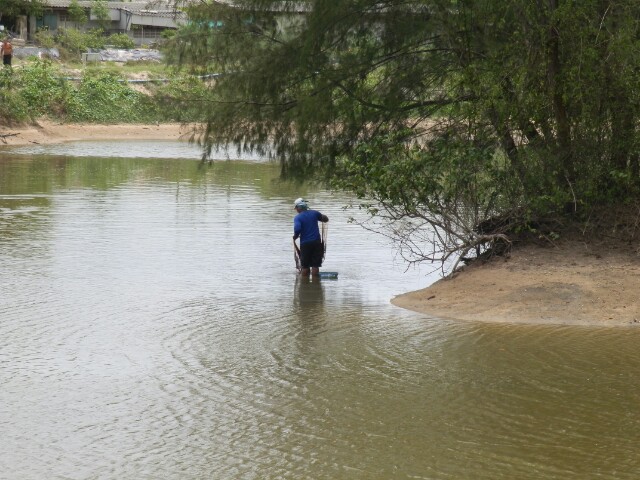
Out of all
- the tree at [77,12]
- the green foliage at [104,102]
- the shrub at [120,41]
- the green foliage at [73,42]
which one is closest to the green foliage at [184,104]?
the green foliage at [104,102]

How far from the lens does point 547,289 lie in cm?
1409

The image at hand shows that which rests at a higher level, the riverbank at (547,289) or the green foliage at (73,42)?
the green foliage at (73,42)

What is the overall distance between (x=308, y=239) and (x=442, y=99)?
9.54 ft

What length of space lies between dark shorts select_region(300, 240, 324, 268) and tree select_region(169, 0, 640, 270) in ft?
4.17

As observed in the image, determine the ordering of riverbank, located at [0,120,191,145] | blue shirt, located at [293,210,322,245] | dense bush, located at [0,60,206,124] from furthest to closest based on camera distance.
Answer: dense bush, located at [0,60,206,124] → riverbank, located at [0,120,191,145] → blue shirt, located at [293,210,322,245]

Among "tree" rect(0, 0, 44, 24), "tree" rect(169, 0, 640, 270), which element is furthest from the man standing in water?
"tree" rect(0, 0, 44, 24)

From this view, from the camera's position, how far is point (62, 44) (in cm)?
6400

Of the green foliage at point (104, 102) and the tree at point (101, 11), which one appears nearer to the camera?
the green foliage at point (104, 102)

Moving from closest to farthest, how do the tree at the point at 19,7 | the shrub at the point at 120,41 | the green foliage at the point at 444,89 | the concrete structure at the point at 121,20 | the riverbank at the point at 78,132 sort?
the green foliage at the point at 444,89 → the riverbank at the point at 78,132 → the tree at the point at 19,7 → the shrub at the point at 120,41 → the concrete structure at the point at 121,20

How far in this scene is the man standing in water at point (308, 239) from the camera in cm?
1708

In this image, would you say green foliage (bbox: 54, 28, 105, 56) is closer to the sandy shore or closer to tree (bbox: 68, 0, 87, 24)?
tree (bbox: 68, 0, 87, 24)

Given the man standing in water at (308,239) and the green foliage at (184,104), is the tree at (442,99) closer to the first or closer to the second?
the green foliage at (184,104)

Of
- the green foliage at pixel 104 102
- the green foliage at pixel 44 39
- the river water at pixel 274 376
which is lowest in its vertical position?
the river water at pixel 274 376

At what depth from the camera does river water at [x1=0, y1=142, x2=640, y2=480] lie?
8.55 meters
